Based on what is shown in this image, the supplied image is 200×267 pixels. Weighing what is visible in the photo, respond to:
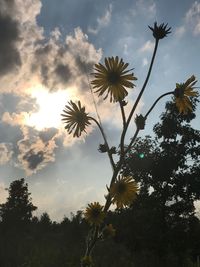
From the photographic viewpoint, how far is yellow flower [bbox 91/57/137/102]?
12.0ft

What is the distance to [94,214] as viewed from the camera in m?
3.95

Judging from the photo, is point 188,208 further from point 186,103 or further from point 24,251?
point 186,103

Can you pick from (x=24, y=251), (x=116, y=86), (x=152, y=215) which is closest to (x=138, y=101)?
(x=116, y=86)

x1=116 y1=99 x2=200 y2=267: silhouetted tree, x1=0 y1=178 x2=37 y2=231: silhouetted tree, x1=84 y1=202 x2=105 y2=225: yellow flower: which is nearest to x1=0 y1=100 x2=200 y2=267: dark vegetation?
x1=116 y1=99 x2=200 y2=267: silhouetted tree

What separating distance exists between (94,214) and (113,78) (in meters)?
1.26

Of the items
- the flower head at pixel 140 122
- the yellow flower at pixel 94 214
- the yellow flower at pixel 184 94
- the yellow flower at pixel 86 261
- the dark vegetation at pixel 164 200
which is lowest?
the yellow flower at pixel 86 261

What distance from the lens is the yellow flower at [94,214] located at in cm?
369

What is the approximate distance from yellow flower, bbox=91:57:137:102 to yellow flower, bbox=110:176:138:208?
29.7 inches

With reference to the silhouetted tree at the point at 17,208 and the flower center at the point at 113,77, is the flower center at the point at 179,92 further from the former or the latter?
the silhouetted tree at the point at 17,208

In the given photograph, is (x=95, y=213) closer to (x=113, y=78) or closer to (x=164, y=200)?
(x=113, y=78)

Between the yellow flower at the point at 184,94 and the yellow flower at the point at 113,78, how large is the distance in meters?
0.39

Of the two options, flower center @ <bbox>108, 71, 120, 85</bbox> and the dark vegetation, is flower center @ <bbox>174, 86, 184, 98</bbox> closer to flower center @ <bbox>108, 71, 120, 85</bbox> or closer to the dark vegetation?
flower center @ <bbox>108, 71, 120, 85</bbox>

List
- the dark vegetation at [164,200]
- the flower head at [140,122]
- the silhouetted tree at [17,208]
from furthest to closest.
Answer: the silhouetted tree at [17,208], the dark vegetation at [164,200], the flower head at [140,122]

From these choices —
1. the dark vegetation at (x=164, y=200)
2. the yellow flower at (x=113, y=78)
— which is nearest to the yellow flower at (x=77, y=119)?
the yellow flower at (x=113, y=78)
